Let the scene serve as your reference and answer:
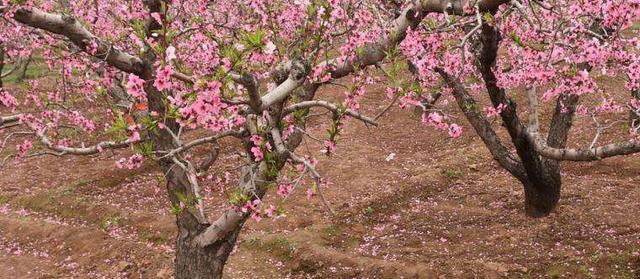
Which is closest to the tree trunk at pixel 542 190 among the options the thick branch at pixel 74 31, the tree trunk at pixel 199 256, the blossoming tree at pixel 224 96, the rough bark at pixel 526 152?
the rough bark at pixel 526 152

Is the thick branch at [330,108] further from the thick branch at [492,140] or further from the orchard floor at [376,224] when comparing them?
the thick branch at [492,140]

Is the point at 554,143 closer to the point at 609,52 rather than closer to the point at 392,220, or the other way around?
the point at 609,52

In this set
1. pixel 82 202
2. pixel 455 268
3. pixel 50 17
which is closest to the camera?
pixel 50 17

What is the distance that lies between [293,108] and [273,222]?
31.3ft

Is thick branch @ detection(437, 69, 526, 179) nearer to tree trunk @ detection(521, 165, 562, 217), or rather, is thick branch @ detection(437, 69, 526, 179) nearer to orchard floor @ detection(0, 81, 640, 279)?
tree trunk @ detection(521, 165, 562, 217)

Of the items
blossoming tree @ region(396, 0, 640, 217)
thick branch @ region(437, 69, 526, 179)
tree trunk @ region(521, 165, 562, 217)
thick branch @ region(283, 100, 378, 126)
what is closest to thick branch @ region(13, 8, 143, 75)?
thick branch @ region(283, 100, 378, 126)

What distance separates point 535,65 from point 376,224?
299 inches

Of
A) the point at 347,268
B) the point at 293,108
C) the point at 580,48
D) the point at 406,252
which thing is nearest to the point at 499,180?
the point at 406,252

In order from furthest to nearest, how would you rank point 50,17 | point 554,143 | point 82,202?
point 82,202 → point 554,143 → point 50,17

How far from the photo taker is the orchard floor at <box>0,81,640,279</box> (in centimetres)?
1261

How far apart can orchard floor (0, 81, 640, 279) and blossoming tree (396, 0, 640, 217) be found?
1.63 m

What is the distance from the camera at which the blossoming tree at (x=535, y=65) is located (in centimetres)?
768

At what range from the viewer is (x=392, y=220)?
16141 mm

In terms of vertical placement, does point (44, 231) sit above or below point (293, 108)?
above
